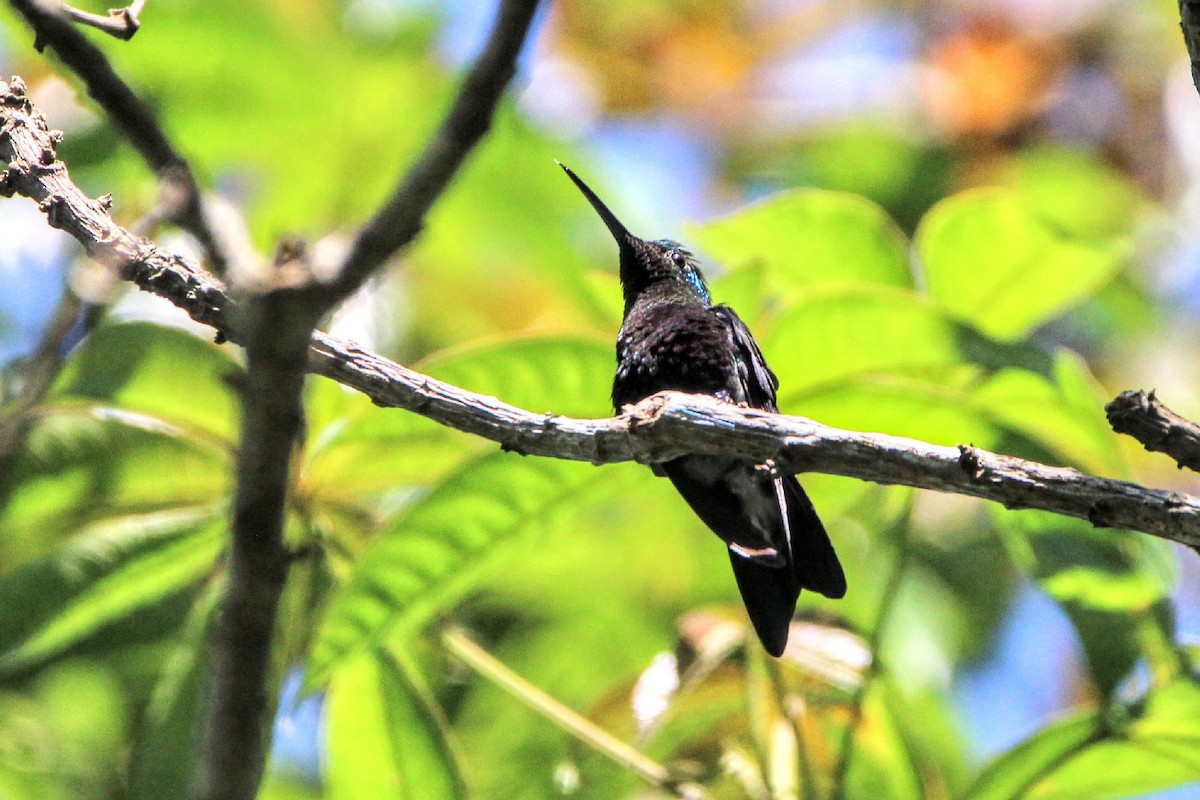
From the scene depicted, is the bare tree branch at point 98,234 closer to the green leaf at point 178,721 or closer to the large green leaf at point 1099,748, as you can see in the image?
the green leaf at point 178,721

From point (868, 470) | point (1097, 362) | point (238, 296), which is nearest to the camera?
point (238, 296)

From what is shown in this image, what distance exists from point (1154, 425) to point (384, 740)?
6.21 ft

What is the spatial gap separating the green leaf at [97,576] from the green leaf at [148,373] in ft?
0.90

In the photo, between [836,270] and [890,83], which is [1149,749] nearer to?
[836,270]

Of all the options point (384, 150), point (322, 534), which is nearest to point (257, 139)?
point (384, 150)

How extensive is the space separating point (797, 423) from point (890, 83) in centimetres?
600

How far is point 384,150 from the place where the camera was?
5.50 meters

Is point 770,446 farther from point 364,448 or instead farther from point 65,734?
point 65,734

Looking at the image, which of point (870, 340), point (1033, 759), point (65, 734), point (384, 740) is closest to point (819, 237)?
point (870, 340)

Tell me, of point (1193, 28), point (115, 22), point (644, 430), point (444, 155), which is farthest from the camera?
point (644, 430)

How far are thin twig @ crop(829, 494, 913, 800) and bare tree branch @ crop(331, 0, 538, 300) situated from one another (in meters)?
1.88

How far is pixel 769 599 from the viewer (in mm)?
2842

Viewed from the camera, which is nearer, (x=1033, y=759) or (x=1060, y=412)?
(x=1033, y=759)

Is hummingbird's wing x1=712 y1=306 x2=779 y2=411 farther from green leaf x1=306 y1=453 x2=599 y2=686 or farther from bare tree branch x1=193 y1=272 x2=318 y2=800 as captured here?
bare tree branch x1=193 y1=272 x2=318 y2=800
